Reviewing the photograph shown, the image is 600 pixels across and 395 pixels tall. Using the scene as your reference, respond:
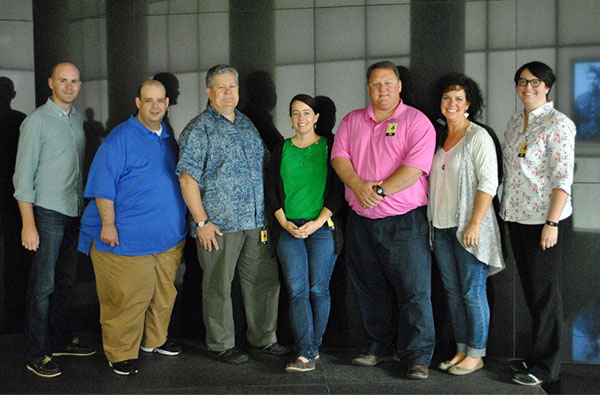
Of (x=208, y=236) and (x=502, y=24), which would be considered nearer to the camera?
(x=208, y=236)

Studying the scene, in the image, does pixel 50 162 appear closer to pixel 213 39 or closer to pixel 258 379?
pixel 213 39

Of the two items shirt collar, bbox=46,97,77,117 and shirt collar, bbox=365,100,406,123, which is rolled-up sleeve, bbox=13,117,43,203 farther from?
A: shirt collar, bbox=365,100,406,123

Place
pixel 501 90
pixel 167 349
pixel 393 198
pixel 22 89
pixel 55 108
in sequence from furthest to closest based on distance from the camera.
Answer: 1. pixel 22 89
2. pixel 167 349
3. pixel 501 90
4. pixel 55 108
5. pixel 393 198

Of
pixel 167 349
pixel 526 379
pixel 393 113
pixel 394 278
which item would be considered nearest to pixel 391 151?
pixel 393 113

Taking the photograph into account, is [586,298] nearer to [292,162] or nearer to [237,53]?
[292,162]

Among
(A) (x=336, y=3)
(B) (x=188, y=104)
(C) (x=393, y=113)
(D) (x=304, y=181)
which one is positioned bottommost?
(D) (x=304, y=181)

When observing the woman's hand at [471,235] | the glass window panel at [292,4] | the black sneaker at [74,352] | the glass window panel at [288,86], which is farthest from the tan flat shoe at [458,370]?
the glass window panel at [292,4]

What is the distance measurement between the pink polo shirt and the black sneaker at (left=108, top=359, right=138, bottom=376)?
5.70 feet

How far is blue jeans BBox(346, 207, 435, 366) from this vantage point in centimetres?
329

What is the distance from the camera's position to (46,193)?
342 centimetres

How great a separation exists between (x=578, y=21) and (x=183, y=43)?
2765mm

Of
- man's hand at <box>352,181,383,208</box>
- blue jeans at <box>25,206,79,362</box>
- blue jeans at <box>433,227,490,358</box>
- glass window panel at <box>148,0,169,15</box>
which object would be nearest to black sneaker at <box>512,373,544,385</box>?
blue jeans at <box>433,227,490,358</box>

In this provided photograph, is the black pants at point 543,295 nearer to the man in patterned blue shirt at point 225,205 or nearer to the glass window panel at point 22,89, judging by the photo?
the man in patterned blue shirt at point 225,205

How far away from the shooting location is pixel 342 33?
151 inches
